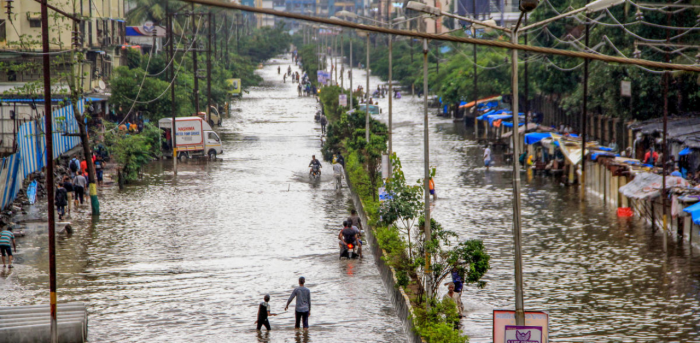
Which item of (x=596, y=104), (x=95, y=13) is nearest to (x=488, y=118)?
(x=596, y=104)

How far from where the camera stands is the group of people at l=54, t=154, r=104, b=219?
96.5ft

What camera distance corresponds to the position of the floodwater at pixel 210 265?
17.8 m

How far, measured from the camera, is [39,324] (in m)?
15.9

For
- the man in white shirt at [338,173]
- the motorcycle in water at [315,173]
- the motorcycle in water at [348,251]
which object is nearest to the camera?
the motorcycle in water at [348,251]

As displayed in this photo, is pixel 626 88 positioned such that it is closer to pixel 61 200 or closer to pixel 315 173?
pixel 315 173

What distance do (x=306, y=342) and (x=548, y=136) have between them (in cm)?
2928

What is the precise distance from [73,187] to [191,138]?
49.0 ft

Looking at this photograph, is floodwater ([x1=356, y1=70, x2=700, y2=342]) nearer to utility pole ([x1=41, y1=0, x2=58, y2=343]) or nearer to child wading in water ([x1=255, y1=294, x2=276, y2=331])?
child wading in water ([x1=255, y1=294, x2=276, y2=331])

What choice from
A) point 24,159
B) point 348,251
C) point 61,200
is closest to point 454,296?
point 348,251

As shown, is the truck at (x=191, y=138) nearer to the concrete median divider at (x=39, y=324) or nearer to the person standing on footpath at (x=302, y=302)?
the concrete median divider at (x=39, y=324)

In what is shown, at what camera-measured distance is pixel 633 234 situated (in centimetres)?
2722

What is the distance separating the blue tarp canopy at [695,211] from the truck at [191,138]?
2808 cm

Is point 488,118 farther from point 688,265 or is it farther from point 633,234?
point 688,265

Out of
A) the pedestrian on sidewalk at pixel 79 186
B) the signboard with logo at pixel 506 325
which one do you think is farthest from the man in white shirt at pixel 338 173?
the signboard with logo at pixel 506 325
